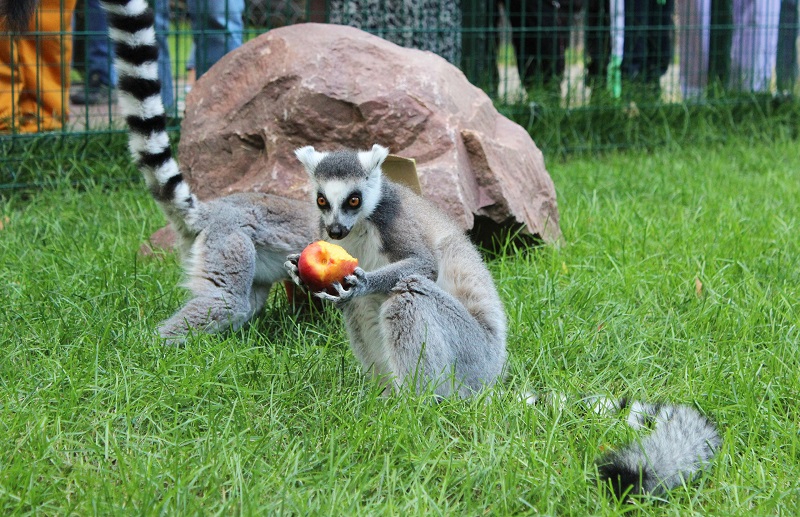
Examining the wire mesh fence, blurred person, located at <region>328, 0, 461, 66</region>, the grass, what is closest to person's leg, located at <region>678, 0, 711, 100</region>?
the wire mesh fence

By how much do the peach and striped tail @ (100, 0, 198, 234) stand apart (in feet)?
3.31

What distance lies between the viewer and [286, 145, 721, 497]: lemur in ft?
8.15

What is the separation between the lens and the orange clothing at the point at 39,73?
5.61 meters

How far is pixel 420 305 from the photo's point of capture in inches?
109

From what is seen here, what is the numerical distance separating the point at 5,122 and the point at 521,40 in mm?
3797

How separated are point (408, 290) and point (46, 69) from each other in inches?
164

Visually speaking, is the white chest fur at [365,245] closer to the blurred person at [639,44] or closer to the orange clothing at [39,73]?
the orange clothing at [39,73]

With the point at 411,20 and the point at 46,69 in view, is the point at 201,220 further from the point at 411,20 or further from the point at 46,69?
the point at 411,20

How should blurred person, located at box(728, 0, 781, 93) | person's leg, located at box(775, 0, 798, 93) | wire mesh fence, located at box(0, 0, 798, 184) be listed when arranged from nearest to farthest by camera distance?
wire mesh fence, located at box(0, 0, 798, 184), blurred person, located at box(728, 0, 781, 93), person's leg, located at box(775, 0, 798, 93)

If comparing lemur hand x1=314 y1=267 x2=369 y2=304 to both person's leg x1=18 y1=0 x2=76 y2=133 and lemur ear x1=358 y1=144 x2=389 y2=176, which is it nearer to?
lemur ear x1=358 y1=144 x2=389 y2=176

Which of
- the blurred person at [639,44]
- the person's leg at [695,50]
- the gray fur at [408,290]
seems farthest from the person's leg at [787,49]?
the gray fur at [408,290]

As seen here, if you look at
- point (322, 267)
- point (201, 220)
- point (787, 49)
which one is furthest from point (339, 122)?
point (787, 49)

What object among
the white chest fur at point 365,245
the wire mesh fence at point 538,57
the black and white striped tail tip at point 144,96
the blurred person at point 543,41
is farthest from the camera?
the blurred person at point 543,41

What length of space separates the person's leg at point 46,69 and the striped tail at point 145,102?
2287mm
